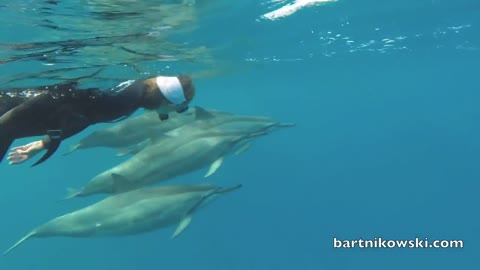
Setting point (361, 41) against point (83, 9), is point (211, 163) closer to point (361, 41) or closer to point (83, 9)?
point (83, 9)

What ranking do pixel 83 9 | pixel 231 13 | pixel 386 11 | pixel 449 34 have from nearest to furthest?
pixel 83 9 → pixel 231 13 → pixel 386 11 → pixel 449 34

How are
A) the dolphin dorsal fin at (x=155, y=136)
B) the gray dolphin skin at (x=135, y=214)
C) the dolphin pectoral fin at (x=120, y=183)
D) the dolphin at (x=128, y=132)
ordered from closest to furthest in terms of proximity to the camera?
the dolphin pectoral fin at (x=120, y=183)
the gray dolphin skin at (x=135, y=214)
the dolphin at (x=128, y=132)
the dolphin dorsal fin at (x=155, y=136)

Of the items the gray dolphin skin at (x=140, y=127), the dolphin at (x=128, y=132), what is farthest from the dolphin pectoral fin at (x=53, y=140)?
the dolphin at (x=128, y=132)

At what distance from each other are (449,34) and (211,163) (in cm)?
1511

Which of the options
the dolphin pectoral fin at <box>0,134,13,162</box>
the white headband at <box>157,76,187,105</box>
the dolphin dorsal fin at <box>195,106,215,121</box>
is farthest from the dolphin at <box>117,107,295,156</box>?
the dolphin pectoral fin at <box>0,134,13,162</box>

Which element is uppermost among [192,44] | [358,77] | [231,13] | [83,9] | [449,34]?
[83,9]

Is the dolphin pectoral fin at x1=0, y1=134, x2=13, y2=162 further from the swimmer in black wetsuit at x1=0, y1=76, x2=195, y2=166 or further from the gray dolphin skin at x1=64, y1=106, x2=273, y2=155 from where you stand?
the gray dolphin skin at x1=64, y1=106, x2=273, y2=155

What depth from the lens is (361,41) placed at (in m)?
22.2

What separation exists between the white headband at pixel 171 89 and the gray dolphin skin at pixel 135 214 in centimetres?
381

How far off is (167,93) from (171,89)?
84mm

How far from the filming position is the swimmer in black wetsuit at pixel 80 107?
23.0 ft

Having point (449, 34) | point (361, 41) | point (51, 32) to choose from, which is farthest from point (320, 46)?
point (51, 32)

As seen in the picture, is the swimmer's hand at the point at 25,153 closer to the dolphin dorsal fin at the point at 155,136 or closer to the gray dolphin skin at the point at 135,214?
the gray dolphin skin at the point at 135,214

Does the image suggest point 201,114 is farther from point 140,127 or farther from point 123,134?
point 123,134
